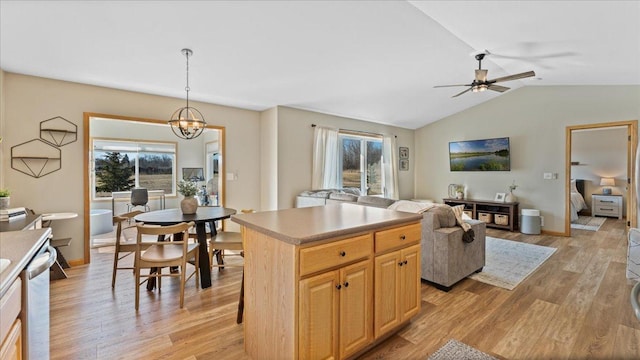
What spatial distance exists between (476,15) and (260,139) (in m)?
3.91

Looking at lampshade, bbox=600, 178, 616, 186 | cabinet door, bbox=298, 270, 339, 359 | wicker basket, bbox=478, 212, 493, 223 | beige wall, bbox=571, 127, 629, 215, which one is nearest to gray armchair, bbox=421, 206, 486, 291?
cabinet door, bbox=298, 270, 339, 359

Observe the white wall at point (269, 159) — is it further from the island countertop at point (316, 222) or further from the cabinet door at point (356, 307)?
the cabinet door at point (356, 307)

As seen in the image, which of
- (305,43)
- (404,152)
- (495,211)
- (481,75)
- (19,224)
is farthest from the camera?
(404,152)

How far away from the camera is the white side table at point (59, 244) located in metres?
3.30

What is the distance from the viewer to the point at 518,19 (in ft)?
9.64

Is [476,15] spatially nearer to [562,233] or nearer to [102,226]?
[562,233]

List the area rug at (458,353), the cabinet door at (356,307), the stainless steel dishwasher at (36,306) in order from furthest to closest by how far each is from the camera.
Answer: the area rug at (458,353) < the cabinet door at (356,307) < the stainless steel dishwasher at (36,306)

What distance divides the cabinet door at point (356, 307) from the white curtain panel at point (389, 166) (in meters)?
5.53

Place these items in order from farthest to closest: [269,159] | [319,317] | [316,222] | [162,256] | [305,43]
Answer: [269,159] < [305,43] < [162,256] < [316,222] < [319,317]

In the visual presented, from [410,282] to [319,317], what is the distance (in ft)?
3.02

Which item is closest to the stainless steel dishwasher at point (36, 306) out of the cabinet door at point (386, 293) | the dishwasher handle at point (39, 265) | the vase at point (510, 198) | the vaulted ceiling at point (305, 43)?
the dishwasher handle at point (39, 265)

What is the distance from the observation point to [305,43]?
326 centimetres

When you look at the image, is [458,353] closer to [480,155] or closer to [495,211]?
[495,211]

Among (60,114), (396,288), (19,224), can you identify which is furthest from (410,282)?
(60,114)
